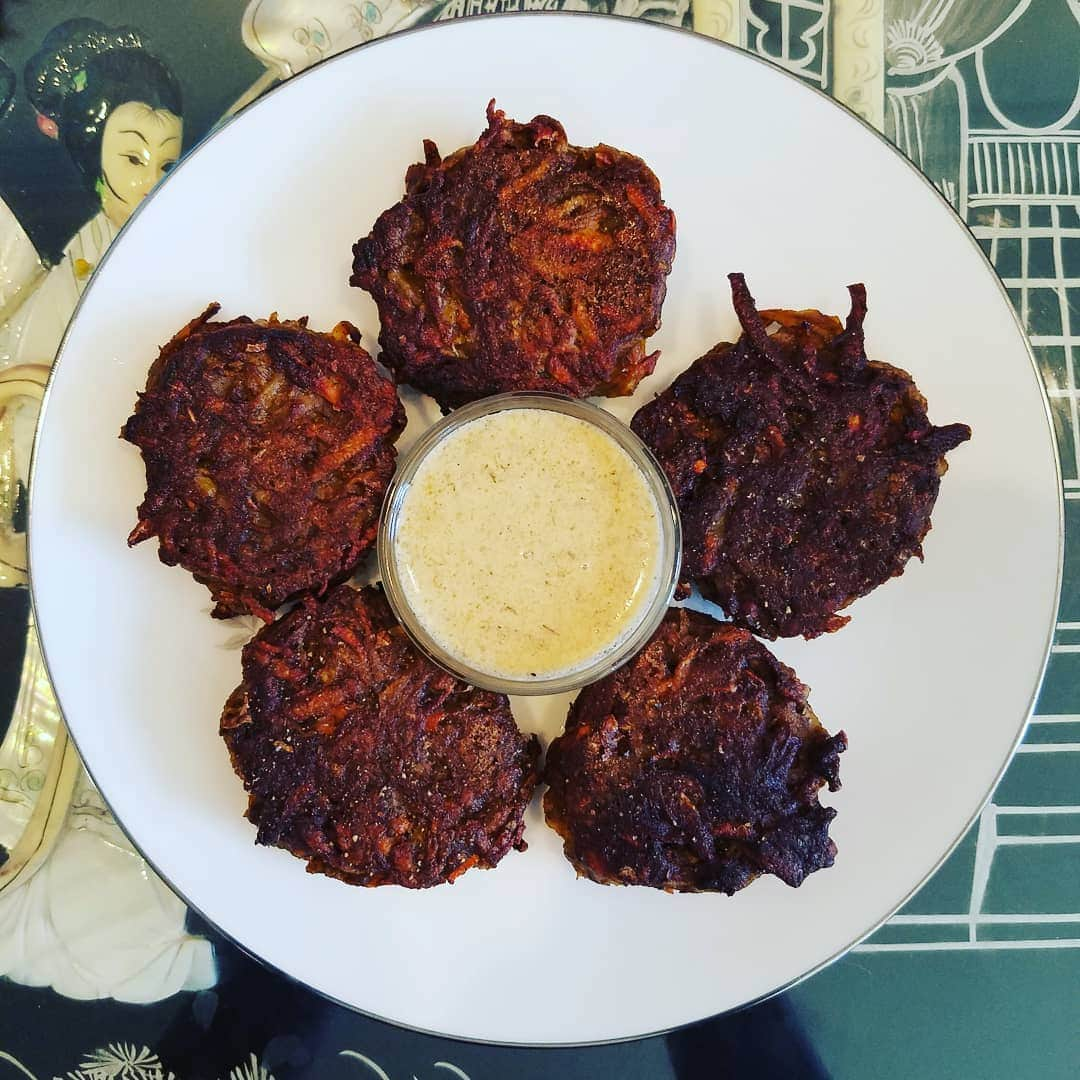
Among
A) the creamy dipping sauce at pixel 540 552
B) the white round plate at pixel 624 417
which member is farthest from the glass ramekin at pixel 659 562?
the white round plate at pixel 624 417

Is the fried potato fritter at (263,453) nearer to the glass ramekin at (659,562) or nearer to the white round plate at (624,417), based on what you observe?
the glass ramekin at (659,562)

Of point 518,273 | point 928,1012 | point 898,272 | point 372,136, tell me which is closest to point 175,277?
point 372,136

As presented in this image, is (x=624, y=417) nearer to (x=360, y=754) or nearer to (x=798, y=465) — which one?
(x=798, y=465)

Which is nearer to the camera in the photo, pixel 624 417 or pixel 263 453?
pixel 263 453

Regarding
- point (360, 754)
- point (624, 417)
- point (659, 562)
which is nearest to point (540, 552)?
point (659, 562)

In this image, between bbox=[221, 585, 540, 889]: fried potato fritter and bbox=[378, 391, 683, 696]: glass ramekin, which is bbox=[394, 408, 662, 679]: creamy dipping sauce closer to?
bbox=[378, 391, 683, 696]: glass ramekin

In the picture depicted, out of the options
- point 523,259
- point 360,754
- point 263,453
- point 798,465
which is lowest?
point 360,754
